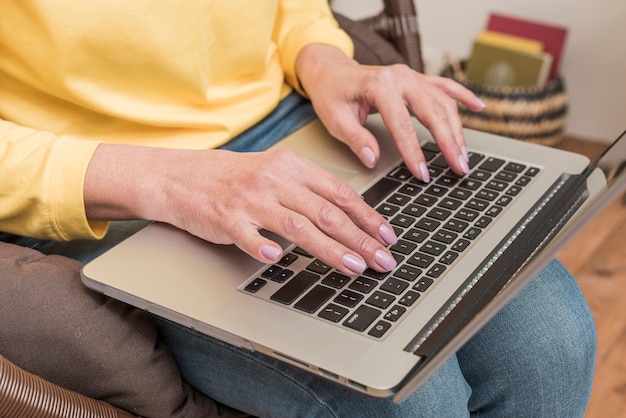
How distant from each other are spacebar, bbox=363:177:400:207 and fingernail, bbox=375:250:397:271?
13 cm

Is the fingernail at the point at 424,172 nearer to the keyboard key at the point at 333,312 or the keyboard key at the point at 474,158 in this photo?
the keyboard key at the point at 474,158

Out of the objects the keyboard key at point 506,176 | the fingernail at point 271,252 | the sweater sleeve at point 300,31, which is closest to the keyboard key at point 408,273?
the fingernail at point 271,252

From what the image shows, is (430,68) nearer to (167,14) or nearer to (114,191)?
(167,14)

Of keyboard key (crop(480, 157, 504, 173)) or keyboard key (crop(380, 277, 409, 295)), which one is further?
keyboard key (crop(480, 157, 504, 173))

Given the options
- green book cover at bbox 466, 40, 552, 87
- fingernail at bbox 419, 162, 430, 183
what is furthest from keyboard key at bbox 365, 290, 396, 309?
green book cover at bbox 466, 40, 552, 87

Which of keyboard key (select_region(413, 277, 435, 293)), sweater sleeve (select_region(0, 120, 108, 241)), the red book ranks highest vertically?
sweater sleeve (select_region(0, 120, 108, 241))

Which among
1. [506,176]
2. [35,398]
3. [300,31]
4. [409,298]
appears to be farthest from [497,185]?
[35,398]

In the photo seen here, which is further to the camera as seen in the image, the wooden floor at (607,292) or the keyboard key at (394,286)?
the wooden floor at (607,292)

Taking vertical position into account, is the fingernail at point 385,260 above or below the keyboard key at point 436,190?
above

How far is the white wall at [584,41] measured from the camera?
203cm

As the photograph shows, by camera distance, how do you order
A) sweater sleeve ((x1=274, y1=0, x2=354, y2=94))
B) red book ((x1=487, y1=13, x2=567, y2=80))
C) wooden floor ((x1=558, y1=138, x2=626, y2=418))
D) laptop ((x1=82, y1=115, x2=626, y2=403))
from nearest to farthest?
laptop ((x1=82, y1=115, x2=626, y2=403)), sweater sleeve ((x1=274, y1=0, x2=354, y2=94)), wooden floor ((x1=558, y1=138, x2=626, y2=418)), red book ((x1=487, y1=13, x2=567, y2=80))

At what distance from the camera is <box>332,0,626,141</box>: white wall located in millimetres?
2025

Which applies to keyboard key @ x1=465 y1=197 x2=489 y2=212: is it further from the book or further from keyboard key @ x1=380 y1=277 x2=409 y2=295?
the book

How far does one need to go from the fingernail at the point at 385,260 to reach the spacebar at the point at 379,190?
126mm
